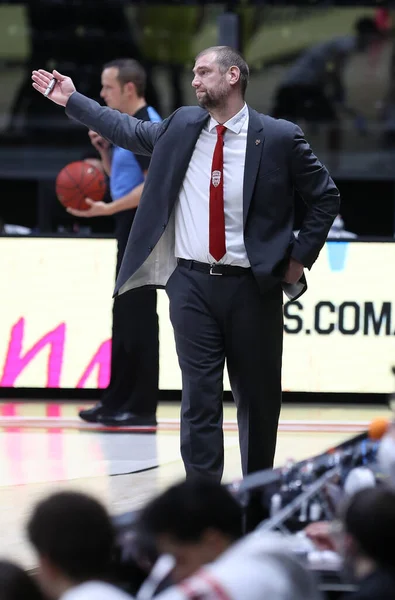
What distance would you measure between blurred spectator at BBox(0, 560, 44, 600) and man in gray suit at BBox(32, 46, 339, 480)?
103 inches

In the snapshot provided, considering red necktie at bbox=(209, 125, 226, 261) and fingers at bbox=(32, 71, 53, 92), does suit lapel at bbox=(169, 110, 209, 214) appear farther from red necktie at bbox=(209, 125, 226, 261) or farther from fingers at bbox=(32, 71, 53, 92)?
fingers at bbox=(32, 71, 53, 92)

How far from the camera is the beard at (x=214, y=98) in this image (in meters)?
5.55

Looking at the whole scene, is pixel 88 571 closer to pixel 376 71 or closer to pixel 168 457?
pixel 168 457

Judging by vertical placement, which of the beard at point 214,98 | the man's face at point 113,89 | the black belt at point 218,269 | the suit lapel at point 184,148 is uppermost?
the man's face at point 113,89

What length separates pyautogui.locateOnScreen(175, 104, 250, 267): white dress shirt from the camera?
555cm

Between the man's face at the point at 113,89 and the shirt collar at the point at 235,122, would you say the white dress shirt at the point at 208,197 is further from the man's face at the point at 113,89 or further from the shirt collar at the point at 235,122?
Answer: the man's face at the point at 113,89

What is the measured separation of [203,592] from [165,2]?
17.3m

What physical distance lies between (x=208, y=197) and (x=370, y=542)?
2733mm

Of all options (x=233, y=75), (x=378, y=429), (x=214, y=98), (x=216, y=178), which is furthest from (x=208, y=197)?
(x=378, y=429)

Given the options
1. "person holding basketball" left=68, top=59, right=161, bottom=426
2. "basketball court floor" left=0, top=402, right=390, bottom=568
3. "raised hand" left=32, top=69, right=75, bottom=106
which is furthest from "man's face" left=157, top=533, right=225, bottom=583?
"person holding basketball" left=68, top=59, right=161, bottom=426

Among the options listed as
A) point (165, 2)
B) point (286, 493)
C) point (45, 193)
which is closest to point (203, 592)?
point (286, 493)

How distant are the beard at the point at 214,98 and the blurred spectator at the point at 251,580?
293cm

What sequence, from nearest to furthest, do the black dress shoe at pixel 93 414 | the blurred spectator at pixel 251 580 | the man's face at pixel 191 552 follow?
the blurred spectator at pixel 251 580, the man's face at pixel 191 552, the black dress shoe at pixel 93 414

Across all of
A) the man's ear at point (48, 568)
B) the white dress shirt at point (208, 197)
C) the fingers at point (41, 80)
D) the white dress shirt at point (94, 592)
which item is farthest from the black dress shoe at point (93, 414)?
the white dress shirt at point (94, 592)
